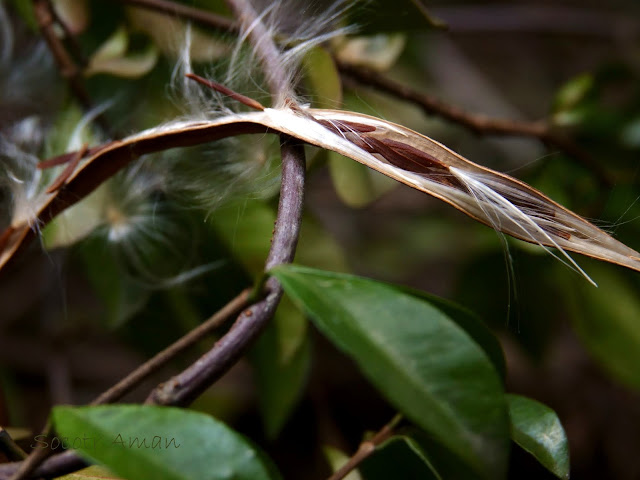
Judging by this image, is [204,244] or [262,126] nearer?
A: [262,126]

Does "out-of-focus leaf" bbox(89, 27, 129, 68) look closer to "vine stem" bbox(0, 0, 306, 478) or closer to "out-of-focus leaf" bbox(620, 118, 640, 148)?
"vine stem" bbox(0, 0, 306, 478)

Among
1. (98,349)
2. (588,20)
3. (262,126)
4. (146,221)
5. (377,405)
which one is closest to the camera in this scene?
(262,126)

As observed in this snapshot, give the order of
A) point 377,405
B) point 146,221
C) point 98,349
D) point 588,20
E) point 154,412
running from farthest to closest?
point 588,20
point 98,349
point 377,405
point 146,221
point 154,412

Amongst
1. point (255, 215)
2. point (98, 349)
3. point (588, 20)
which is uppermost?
point (255, 215)

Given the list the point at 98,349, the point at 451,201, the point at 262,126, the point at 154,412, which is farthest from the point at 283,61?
the point at 98,349

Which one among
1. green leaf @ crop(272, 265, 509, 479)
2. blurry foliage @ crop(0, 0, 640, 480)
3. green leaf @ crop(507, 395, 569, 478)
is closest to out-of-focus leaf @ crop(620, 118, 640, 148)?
blurry foliage @ crop(0, 0, 640, 480)

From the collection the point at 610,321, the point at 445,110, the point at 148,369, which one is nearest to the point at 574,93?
the point at 445,110

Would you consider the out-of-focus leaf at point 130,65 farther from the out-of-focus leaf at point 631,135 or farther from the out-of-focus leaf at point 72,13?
the out-of-focus leaf at point 631,135

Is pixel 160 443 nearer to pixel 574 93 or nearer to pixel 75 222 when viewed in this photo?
pixel 75 222

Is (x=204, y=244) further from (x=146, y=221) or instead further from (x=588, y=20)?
(x=588, y=20)
